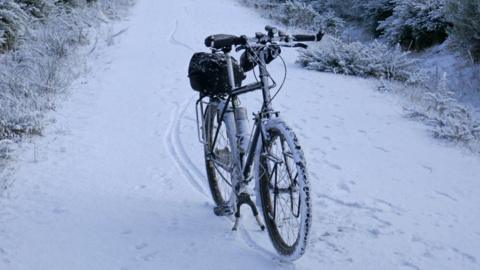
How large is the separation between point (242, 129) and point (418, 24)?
28.7 feet

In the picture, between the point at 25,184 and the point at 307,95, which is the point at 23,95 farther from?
the point at 307,95

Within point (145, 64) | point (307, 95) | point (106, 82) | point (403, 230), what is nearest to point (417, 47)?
point (307, 95)

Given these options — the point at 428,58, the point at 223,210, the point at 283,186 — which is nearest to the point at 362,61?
the point at 428,58

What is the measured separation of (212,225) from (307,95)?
442 cm

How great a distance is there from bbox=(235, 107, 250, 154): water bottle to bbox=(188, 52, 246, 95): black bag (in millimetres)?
255

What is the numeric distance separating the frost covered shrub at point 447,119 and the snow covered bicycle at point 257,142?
335cm

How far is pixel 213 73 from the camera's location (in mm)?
3340

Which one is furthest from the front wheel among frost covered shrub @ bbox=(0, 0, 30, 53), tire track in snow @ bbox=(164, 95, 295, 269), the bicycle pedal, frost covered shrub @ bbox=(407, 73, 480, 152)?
frost covered shrub @ bbox=(0, 0, 30, 53)

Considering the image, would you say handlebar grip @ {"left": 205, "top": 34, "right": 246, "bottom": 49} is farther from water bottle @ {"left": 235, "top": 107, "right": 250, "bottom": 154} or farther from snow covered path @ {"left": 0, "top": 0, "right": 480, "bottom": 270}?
snow covered path @ {"left": 0, "top": 0, "right": 480, "bottom": 270}

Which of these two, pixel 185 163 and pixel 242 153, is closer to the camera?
pixel 242 153

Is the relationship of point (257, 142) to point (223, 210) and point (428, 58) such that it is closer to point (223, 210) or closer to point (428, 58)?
point (223, 210)

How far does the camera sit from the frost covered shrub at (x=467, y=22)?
8219 mm

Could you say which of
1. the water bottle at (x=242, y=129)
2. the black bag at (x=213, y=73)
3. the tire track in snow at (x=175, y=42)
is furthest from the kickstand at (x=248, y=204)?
the tire track in snow at (x=175, y=42)

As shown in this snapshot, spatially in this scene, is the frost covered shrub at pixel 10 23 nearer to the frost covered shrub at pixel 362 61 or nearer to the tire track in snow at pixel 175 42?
the tire track in snow at pixel 175 42
